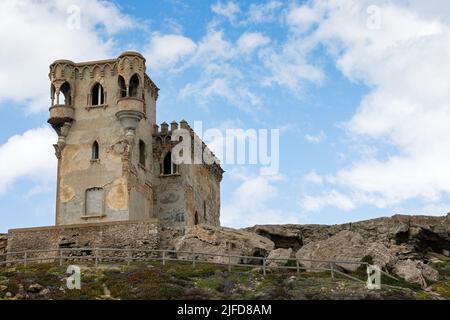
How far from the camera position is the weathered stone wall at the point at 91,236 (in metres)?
44.9

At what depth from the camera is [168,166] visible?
196ft

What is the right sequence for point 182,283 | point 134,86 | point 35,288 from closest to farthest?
point 35,288 → point 182,283 → point 134,86

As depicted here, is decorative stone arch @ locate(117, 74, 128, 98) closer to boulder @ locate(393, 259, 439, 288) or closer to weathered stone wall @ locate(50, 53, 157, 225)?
weathered stone wall @ locate(50, 53, 157, 225)

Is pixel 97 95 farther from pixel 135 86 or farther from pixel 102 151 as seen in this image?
pixel 102 151

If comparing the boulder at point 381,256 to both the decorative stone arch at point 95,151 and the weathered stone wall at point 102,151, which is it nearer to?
the weathered stone wall at point 102,151

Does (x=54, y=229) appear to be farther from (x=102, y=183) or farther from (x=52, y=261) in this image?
(x=102, y=183)

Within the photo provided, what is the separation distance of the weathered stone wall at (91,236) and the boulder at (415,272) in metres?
12.9

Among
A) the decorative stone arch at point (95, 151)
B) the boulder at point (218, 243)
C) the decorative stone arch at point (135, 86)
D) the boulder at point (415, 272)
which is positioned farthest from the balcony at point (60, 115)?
the boulder at point (415, 272)

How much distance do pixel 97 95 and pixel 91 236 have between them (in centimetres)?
1332

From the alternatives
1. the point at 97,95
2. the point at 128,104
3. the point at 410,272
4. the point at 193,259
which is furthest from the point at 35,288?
the point at 97,95

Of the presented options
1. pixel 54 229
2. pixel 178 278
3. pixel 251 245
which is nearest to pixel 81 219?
pixel 54 229

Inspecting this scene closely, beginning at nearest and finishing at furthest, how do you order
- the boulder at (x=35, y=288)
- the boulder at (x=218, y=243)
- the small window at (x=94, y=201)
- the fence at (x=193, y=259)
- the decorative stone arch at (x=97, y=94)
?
1. the boulder at (x=35, y=288)
2. the fence at (x=193, y=259)
3. the boulder at (x=218, y=243)
4. the small window at (x=94, y=201)
5. the decorative stone arch at (x=97, y=94)

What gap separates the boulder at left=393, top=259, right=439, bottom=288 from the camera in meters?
38.2
